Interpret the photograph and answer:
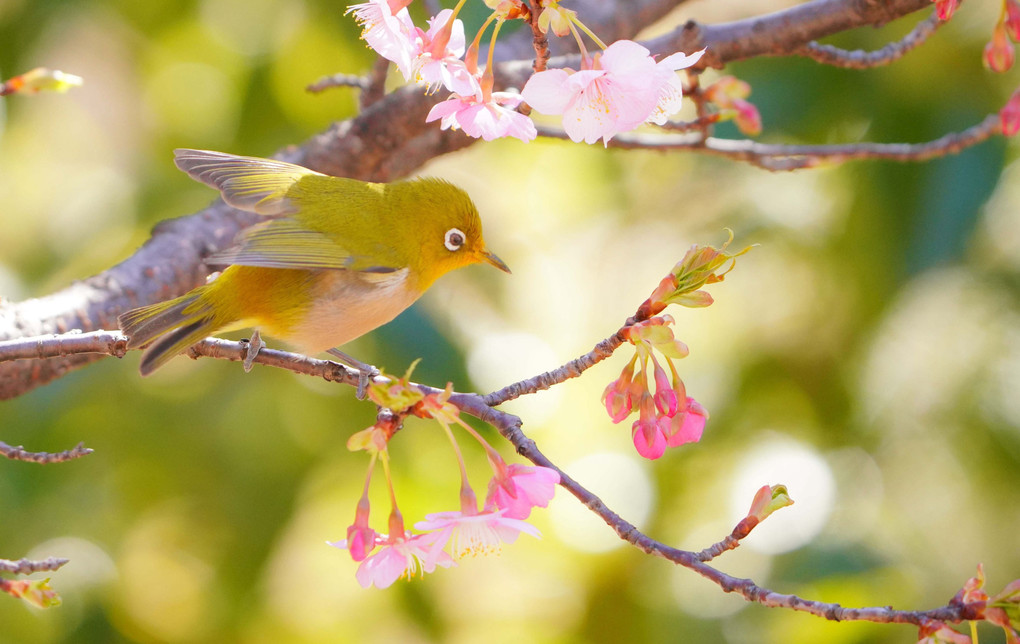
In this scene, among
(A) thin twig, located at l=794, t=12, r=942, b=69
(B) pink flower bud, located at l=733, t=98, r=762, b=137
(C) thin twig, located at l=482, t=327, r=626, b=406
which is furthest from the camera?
(B) pink flower bud, located at l=733, t=98, r=762, b=137

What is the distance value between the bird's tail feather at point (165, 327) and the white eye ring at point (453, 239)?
1.71ft

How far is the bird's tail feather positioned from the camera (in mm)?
1516

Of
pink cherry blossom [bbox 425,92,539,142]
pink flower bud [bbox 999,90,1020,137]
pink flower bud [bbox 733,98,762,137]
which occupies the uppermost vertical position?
pink flower bud [bbox 999,90,1020,137]

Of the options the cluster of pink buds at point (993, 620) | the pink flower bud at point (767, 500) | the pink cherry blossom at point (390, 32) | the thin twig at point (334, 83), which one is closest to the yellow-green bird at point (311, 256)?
the thin twig at point (334, 83)

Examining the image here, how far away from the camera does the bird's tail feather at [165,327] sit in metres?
1.52

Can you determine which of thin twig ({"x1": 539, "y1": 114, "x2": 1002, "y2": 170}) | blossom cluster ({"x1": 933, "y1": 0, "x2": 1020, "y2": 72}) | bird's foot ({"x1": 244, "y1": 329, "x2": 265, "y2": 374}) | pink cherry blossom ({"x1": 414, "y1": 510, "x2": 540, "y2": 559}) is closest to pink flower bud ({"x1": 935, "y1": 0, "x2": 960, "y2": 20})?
blossom cluster ({"x1": 933, "y1": 0, "x2": 1020, "y2": 72})

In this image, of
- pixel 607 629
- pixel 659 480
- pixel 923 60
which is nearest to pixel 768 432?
pixel 659 480

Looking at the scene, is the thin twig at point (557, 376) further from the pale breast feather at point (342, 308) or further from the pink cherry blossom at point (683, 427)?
the pale breast feather at point (342, 308)

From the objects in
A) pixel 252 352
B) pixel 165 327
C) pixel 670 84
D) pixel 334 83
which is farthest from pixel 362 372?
pixel 334 83

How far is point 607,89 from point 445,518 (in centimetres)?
63

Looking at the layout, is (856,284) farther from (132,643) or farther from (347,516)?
(132,643)

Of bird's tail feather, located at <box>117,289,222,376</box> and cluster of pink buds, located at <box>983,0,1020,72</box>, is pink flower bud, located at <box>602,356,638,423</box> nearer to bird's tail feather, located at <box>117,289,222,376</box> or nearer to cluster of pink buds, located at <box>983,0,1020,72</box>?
bird's tail feather, located at <box>117,289,222,376</box>

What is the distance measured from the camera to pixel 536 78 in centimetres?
116

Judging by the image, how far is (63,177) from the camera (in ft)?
14.1
